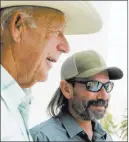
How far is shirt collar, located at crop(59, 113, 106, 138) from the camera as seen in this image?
1228 mm

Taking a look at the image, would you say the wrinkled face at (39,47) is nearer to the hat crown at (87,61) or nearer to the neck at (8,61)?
the neck at (8,61)

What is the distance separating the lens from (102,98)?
53.4 inches

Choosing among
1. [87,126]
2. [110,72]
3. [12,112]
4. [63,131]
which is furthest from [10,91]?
[110,72]

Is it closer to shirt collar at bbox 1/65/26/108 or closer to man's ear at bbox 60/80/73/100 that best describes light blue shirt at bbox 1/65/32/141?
shirt collar at bbox 1/65/26/108

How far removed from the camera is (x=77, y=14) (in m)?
0.95

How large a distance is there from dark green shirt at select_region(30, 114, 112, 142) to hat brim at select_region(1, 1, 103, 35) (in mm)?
359

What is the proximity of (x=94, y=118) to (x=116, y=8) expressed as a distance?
5.48ft

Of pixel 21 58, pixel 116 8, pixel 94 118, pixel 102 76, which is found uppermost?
pixel 116 8

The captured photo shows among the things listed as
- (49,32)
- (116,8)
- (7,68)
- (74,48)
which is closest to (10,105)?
(7,68)

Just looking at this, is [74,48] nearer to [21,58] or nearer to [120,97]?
[120,97]

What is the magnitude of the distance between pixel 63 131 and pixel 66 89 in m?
0.22

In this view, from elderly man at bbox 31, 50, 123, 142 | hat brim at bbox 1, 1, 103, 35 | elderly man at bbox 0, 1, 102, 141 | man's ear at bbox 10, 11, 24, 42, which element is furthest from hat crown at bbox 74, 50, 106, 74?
man's ear at bbox 10, 11, 24, 42

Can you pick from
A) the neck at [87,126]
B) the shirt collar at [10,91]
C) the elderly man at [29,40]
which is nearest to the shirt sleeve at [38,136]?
the neck at [87,126]

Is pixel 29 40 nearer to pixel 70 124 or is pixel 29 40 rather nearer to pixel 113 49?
pixel 70 124
